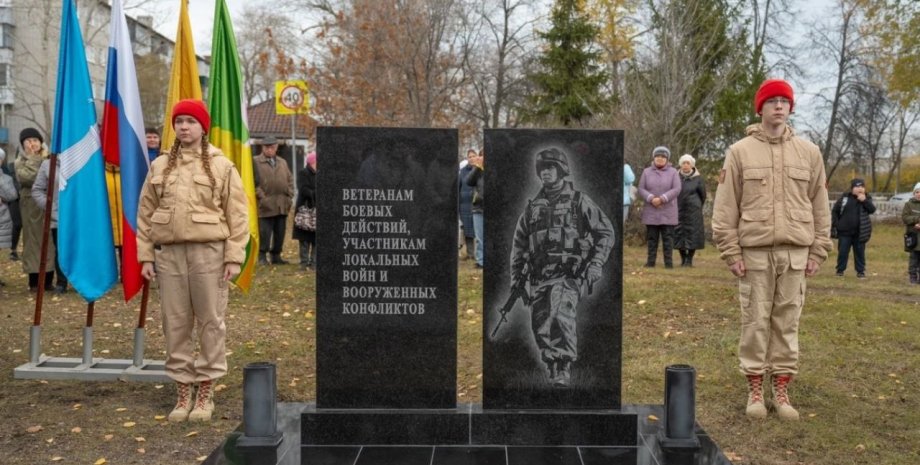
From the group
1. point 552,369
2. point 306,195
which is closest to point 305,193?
point 306,195

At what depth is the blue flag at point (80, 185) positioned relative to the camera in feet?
21.0

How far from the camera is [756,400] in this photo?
581 cm

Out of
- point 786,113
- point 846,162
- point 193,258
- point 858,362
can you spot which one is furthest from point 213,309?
point 846,162

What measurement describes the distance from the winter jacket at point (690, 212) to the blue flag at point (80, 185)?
29.5 feet

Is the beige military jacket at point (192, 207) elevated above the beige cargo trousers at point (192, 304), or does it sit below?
above

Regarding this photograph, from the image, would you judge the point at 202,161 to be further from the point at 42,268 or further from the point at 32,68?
the point at 32,68

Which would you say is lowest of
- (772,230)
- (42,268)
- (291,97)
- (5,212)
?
(42,268)

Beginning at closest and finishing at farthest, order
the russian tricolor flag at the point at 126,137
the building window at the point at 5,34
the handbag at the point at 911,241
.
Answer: the russian tricolor flag at the point at 126,137
the handbag at the point at 911,241
the building window at the point at 5,34

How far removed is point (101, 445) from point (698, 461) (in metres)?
3.58

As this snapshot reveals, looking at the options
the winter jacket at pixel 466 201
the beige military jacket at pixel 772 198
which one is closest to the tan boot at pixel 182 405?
the beige military jacket at pixel 772 198

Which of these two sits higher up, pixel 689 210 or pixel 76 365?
pixel 689 210

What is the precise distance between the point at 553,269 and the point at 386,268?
3.31 feet

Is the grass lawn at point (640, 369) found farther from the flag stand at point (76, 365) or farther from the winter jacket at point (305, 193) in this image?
the winter jacket at point (305, 193)

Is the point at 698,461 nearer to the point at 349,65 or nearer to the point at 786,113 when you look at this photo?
the point at 786,113
